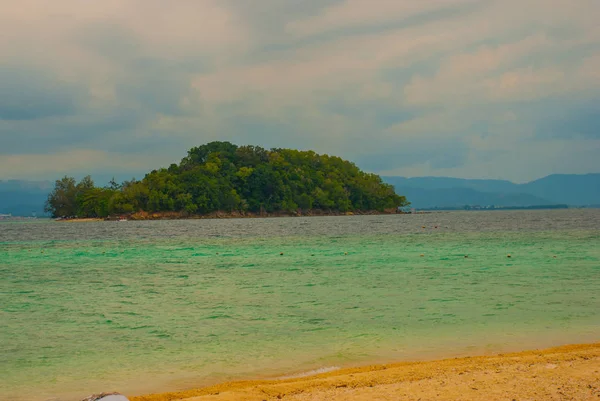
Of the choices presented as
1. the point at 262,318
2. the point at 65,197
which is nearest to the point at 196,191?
the point at 65,197

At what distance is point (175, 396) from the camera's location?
9.76 m

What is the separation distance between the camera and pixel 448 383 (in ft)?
29.0

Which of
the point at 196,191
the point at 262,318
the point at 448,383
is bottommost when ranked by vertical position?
the point at 262,318

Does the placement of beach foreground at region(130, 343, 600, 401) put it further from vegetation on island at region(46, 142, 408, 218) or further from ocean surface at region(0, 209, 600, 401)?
vegetation on island at region(46, 142, 408, 218)

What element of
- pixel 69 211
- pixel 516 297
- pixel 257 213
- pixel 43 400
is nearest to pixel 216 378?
pixel 43 400

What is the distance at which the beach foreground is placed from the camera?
812 cm

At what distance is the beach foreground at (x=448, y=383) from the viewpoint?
8.12 m

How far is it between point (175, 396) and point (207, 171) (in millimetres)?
179547

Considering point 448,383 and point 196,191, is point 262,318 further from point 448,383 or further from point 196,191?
point 196,191

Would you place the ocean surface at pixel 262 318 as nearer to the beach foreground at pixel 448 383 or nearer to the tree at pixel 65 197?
the beach foreground at pixel 448 383

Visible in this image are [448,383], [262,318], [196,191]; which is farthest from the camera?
[196,191]

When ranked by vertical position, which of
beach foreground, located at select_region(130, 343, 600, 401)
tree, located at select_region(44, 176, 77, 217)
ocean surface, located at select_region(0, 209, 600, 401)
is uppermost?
tree, located at select_region(44, 176, 77, 217)

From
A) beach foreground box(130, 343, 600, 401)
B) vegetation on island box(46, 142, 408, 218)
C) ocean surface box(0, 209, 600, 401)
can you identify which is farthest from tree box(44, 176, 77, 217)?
beach foreground box(130, 343, 600, 401)

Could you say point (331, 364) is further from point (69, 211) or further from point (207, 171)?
point (69, 211)
